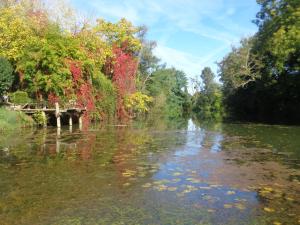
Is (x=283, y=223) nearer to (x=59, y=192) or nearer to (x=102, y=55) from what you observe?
(x=59, y=192)

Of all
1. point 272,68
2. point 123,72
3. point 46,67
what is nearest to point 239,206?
point 46,67

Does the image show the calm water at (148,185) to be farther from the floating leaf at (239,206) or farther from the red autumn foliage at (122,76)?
the red autumn foliage at (122,76)

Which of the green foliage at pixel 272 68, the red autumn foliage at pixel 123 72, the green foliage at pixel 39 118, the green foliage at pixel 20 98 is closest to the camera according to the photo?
the green foliage at pixel 39 118

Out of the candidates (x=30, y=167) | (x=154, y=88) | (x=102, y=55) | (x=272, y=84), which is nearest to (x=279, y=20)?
(x=272, y=84)

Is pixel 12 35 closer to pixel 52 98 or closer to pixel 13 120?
pixel 52 98

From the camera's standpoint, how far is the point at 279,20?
32.3 m

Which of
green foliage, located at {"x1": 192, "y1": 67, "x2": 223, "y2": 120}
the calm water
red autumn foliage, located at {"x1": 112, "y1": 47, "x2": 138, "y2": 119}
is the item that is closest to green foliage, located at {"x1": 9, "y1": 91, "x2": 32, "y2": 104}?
red autumn foliage, located at {"x1": 112, "y1": 47, "x2": 138, "y2": 119}

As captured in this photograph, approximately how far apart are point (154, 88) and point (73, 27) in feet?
110

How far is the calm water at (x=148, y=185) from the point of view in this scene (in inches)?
302

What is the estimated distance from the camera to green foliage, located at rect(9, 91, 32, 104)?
99.4 ft

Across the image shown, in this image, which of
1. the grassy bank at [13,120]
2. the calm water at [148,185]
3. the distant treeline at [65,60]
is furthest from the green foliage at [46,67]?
the calm water at [148,185]

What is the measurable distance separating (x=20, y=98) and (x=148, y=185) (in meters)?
22.7

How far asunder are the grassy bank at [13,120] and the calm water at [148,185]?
8.39 m

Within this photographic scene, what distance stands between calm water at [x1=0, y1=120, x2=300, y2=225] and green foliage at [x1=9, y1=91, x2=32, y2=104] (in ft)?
44.6
